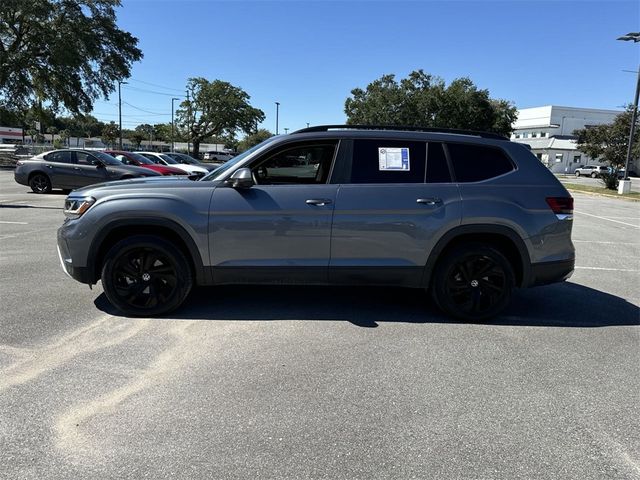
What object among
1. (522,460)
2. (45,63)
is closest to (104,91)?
→ (45,63)

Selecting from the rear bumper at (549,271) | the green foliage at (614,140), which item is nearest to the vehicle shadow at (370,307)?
the rear bumper at (549,271)

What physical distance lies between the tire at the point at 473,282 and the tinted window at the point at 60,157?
1482cm

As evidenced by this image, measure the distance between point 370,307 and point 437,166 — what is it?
166 cm

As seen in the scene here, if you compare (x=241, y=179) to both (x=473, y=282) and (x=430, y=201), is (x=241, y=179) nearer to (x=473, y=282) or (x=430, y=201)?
(x=430, y=201)

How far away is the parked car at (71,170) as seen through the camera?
15.8 metres

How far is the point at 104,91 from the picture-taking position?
37219 mm

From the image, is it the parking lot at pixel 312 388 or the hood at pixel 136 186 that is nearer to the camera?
the parking lot at pixel 312 388

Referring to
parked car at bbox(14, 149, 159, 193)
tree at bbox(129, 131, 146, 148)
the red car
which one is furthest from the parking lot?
tree at bbox(129, 131, 146, 148)

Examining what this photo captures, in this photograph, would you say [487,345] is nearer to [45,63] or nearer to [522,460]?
[522,460]

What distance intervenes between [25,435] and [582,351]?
4.33 metres

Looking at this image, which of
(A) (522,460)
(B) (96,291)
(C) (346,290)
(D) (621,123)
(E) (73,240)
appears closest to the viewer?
(A) (522,460)

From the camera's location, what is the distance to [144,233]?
4738 millimetres

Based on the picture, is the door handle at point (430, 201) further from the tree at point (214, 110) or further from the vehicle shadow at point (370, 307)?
the tree at point (214, 110)

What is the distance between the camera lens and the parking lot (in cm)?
271
